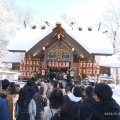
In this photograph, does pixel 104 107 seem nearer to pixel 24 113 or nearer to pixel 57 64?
pixel 24 113

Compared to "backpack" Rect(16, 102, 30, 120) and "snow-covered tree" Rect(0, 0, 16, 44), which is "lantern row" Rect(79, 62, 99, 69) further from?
"backpack" Rect(16, 102, 30, 120)

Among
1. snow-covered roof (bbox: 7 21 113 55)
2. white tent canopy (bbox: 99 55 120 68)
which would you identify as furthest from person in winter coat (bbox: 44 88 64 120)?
white tent canopy (bbox: 99 55 120 68)

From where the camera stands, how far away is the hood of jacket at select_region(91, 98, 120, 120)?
3.24 meters

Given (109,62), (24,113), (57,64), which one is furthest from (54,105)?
(109,62)

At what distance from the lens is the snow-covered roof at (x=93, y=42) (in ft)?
84.4

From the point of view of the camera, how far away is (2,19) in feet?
107

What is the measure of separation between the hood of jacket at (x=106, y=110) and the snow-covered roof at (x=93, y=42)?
22056 millimetres

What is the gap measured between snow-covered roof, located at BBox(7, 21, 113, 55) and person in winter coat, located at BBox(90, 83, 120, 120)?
21785 mm

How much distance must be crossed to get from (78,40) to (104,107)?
22939 mm

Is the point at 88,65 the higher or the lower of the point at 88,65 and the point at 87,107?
the higher

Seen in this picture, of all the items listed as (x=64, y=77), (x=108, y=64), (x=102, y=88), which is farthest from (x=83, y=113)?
(x=108, y=64)

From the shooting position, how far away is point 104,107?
326 centimetres

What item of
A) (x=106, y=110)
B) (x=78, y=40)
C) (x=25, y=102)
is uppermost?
(x=78, y=40)

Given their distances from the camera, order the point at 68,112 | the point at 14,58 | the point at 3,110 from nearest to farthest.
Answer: the point at 68,112, the point at 3,110, the point at 14,58
